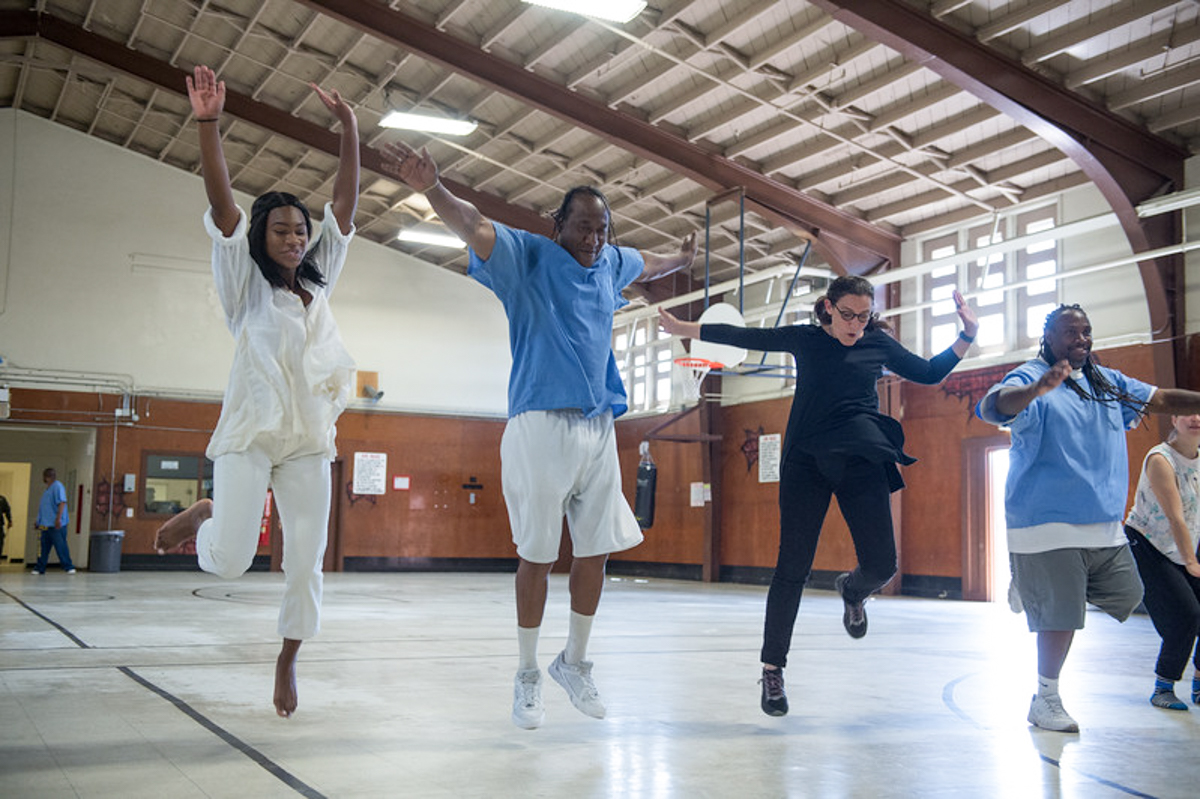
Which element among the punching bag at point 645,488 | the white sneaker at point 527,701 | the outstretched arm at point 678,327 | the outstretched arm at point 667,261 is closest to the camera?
the white sneaker at point 527,701

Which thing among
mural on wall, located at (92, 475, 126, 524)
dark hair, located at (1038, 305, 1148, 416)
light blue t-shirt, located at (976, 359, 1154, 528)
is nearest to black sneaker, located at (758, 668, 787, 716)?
light blue t-shirt, located at (976, 359, 1154, 528)

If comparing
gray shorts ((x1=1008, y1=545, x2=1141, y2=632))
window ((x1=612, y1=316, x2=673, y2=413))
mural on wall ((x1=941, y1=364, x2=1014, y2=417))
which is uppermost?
window ((x1=612, y1=316, x2=673, y2=413))

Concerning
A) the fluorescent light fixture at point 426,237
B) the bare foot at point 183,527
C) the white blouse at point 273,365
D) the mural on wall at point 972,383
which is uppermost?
the fluorescent light fixture at point 426,237

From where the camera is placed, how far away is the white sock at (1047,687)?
406 centimetres

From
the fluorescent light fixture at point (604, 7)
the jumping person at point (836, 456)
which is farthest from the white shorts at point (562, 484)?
the fluorescent light fixture at point (604, 7)

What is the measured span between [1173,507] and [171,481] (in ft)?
59.2

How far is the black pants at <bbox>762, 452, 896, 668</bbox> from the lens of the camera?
13.6ft

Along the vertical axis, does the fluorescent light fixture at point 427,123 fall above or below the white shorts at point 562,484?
above

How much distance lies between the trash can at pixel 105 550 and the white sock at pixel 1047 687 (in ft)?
56.7

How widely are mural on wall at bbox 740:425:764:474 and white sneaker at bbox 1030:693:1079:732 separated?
14.7 metres

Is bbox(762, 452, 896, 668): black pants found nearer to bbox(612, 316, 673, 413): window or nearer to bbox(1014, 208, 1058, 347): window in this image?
bbox(1014, 208, 1058, 347): window

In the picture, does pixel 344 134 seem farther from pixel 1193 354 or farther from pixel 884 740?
pixel 1193 354

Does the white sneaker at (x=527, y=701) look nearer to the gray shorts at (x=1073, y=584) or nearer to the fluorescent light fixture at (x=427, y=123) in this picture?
the gray shorts at (x=1073, y=584)

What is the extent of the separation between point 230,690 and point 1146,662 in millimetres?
5685
